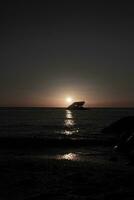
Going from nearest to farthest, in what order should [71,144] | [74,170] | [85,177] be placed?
1. [85,177]
2. [74,170]
3. [71,144]

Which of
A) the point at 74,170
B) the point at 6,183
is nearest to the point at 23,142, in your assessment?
the point at 74,170

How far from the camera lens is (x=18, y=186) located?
57.6 ft

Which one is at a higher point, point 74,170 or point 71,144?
Result: point 71,144

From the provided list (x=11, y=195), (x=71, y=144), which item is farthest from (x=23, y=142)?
(x=11, y=195)

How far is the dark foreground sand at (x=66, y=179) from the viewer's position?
51.9 ft

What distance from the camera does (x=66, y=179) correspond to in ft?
63.6

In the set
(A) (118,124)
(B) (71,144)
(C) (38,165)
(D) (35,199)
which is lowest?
(D) (35,199)

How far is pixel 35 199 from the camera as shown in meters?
15.1

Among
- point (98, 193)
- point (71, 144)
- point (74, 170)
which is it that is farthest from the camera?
point (71, 144)

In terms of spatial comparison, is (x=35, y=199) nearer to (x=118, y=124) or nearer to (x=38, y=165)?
(x=38, y=165)

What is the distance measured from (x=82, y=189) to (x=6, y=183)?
14.2 feet

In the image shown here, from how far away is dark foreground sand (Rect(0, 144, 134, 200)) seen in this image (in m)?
15.8

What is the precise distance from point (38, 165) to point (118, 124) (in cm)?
3993

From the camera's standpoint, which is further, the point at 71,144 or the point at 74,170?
the point at 71,144
